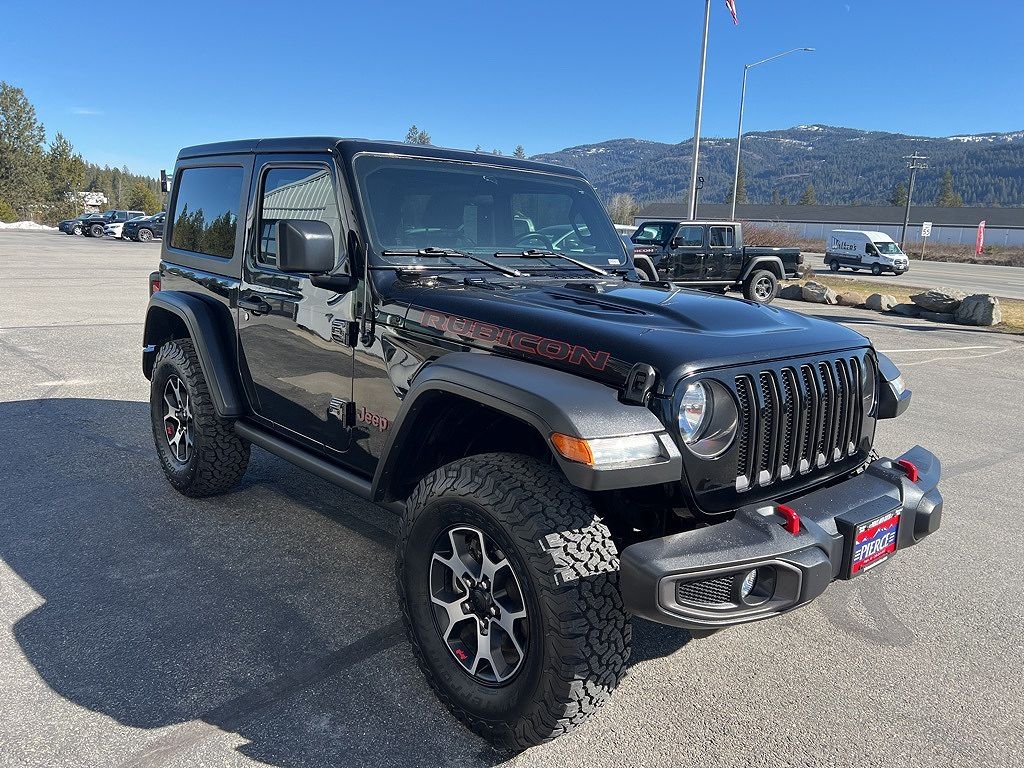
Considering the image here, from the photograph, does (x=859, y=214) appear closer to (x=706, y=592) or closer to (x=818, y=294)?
(x=818, y=294)

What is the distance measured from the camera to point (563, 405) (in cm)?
230

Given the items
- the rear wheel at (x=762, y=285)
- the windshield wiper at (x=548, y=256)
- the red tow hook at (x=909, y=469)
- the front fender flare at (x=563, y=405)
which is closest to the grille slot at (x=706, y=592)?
the front fender flare at (x=563, y=405)

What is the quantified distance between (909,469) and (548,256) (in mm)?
1844

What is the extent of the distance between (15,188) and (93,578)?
78379mm

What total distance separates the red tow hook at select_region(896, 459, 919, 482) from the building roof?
86378 millimetres

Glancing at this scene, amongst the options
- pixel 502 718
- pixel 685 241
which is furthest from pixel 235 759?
pixel 685 241

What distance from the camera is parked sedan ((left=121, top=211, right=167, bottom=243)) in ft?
129

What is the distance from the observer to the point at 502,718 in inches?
96.6

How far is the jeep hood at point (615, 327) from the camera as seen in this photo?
249cm

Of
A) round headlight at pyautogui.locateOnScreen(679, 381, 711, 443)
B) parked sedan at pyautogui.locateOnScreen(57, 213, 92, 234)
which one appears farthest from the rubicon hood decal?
parked sedan at pyautogui.locateOnScreen(57, 213, 92, 234)

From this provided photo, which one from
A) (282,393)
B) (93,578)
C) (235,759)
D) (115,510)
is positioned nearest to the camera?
(235,759)

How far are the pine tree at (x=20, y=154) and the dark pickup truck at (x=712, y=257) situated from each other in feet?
226

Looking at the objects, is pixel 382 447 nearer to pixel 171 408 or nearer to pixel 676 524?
pixel 676 524

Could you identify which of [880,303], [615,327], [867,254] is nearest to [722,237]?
[880,303]
